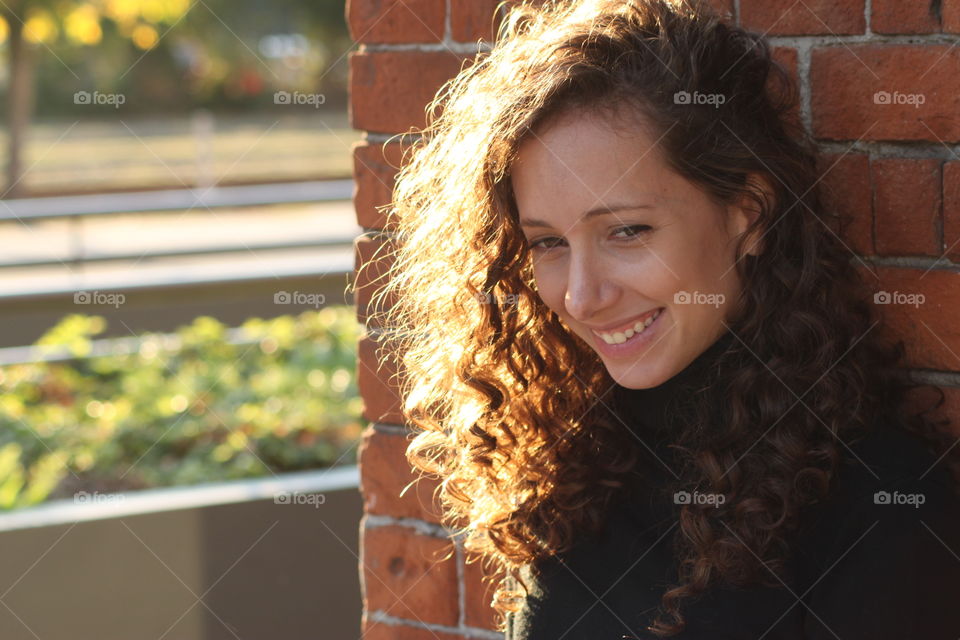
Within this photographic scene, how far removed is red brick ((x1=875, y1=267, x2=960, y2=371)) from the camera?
1.41 m

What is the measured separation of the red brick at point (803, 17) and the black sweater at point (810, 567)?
0.43m

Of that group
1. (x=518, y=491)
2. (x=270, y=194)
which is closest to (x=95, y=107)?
(x=270, y=194)

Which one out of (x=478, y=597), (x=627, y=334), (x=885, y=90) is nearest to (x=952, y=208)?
(x=885, y=90)

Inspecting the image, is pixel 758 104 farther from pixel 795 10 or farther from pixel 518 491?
pixel 518 491

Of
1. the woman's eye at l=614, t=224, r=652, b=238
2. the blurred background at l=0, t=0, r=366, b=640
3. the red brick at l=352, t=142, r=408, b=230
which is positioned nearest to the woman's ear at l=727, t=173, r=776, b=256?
the woman's eye at l=614, t=224, r=652, b=238

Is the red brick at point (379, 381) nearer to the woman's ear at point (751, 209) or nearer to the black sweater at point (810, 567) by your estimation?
the black sweater at point (810, 567)

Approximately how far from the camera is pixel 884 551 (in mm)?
1250

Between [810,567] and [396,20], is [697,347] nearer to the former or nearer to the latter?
[810,567]

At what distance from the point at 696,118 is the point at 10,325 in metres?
5.02

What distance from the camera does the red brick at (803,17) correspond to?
4.72 feet

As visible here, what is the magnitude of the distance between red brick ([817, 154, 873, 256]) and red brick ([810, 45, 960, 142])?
0.11 feet

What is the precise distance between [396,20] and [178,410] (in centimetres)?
269

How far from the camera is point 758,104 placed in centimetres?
145

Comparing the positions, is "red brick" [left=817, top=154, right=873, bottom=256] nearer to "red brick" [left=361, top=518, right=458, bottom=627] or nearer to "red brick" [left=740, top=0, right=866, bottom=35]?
"red brick" [left=740, top=0, right=866, bottom=35]
